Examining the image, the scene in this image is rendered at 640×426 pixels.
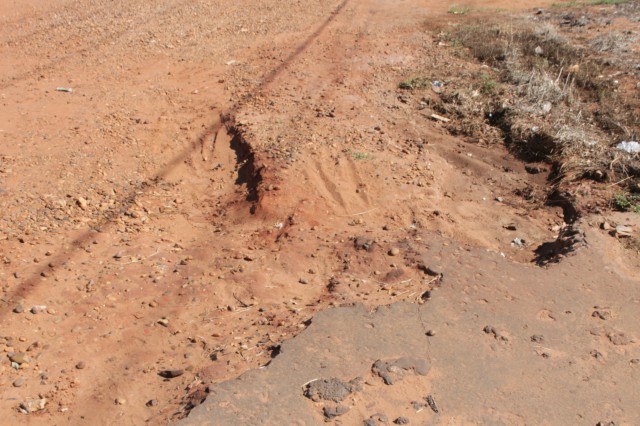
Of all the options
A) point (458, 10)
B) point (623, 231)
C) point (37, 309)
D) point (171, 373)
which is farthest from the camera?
point (458, 10)

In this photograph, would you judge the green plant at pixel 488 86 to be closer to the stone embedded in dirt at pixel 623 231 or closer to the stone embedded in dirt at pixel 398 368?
the stone embedded in dirt at pixel 623 231

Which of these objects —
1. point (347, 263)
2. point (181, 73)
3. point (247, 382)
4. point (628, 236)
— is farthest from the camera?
point (181, 73)

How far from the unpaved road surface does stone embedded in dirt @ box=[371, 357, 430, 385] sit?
1.7 inches

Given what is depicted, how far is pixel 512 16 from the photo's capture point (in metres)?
10.1

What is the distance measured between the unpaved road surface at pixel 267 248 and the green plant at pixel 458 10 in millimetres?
2729

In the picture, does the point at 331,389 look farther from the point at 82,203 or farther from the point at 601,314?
the point at 82,203

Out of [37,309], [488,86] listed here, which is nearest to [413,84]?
[488,86]

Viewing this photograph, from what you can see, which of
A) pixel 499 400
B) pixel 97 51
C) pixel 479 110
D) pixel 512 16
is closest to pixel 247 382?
pixel 499 400

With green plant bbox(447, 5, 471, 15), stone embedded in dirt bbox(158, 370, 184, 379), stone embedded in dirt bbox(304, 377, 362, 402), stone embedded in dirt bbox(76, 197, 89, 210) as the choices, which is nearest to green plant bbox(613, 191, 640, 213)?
stone embedded in dirt bbox(304, 377, 362, 402)

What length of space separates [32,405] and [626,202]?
16.4 ft

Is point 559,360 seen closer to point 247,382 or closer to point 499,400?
point 499,400

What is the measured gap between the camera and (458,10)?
10602 mm

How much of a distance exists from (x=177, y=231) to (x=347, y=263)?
157 cm

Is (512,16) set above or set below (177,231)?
above
